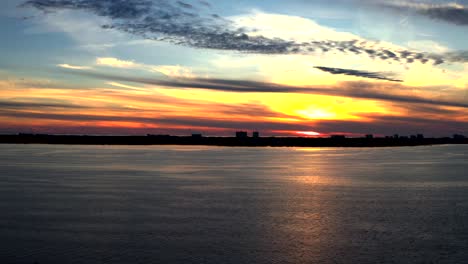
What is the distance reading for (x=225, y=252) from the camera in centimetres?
1509

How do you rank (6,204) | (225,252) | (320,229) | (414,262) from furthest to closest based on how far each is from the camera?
1. (6,204)
2. (320,229)
3. (225,252)
4. (414,262)

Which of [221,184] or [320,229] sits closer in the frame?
[320,229]

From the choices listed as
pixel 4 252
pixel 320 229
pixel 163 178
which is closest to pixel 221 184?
pixel 163 178

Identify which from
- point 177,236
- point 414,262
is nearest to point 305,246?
point 414,262

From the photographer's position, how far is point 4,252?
14664 millimetres

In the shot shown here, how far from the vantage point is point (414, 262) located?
46.2ft

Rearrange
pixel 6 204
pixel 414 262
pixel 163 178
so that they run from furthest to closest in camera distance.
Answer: pixel 163 178 < pixel 6 204 < pixel 414 262

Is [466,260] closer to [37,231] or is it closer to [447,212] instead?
[447,212]

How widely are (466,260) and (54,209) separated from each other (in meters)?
17.5

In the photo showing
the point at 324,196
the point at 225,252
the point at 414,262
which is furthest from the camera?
the point at 324,196

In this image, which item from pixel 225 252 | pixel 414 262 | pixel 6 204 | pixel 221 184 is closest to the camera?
pixel 414 262

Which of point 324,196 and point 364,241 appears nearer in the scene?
point 364,241

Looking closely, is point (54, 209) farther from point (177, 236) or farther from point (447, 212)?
point (447, 212)

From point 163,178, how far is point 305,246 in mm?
25963
